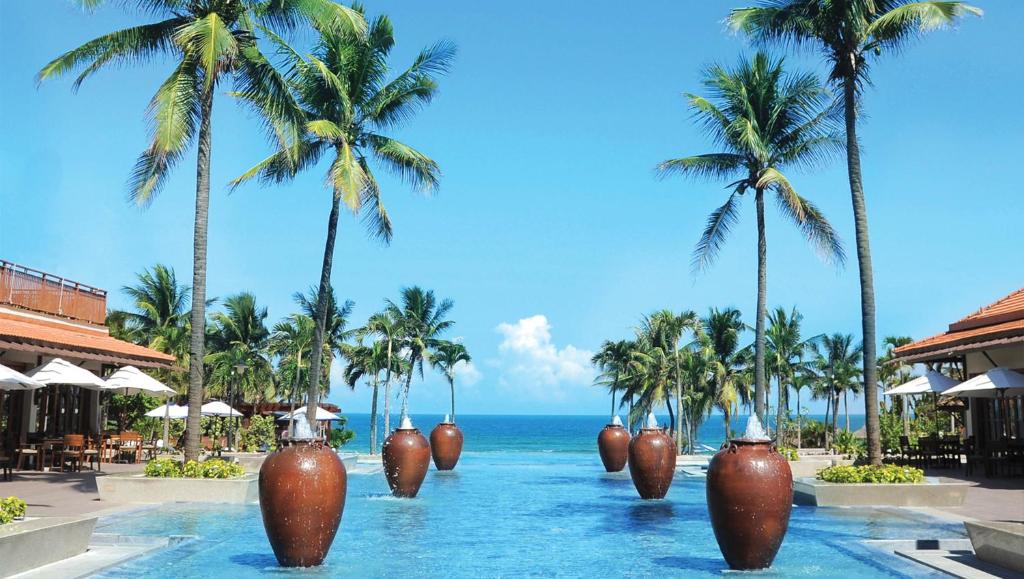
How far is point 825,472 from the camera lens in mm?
16266

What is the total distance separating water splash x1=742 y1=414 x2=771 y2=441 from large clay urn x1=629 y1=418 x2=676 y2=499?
8059mm

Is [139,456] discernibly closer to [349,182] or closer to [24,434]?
[24,434]

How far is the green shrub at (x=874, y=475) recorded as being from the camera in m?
15.4

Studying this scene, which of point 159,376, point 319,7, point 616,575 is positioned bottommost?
point 616,575

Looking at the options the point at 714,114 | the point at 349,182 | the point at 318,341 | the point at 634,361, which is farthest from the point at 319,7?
the point at 634,361

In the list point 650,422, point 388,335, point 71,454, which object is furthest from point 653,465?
point 388,335

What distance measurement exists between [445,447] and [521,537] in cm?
1386

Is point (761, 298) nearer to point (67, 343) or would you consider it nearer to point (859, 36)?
point (859, 36)

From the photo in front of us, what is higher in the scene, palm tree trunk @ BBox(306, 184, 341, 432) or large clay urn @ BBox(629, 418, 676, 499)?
palm tree trunk @ BBox(306, 184, 341, 432)

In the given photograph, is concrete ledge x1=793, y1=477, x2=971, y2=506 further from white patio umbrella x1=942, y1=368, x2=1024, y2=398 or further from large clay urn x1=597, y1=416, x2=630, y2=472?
large clay urn x1=597, y1=416, x2=630, y2=472

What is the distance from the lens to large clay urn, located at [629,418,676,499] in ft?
56.2

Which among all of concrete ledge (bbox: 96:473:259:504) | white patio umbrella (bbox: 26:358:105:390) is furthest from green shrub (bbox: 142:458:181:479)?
white patio umbrella (bbox: 26:358:105:390)

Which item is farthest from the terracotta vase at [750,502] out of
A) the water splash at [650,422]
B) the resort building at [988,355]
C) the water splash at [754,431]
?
the resort building at [988,355]

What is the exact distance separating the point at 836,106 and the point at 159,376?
32.2 metres
